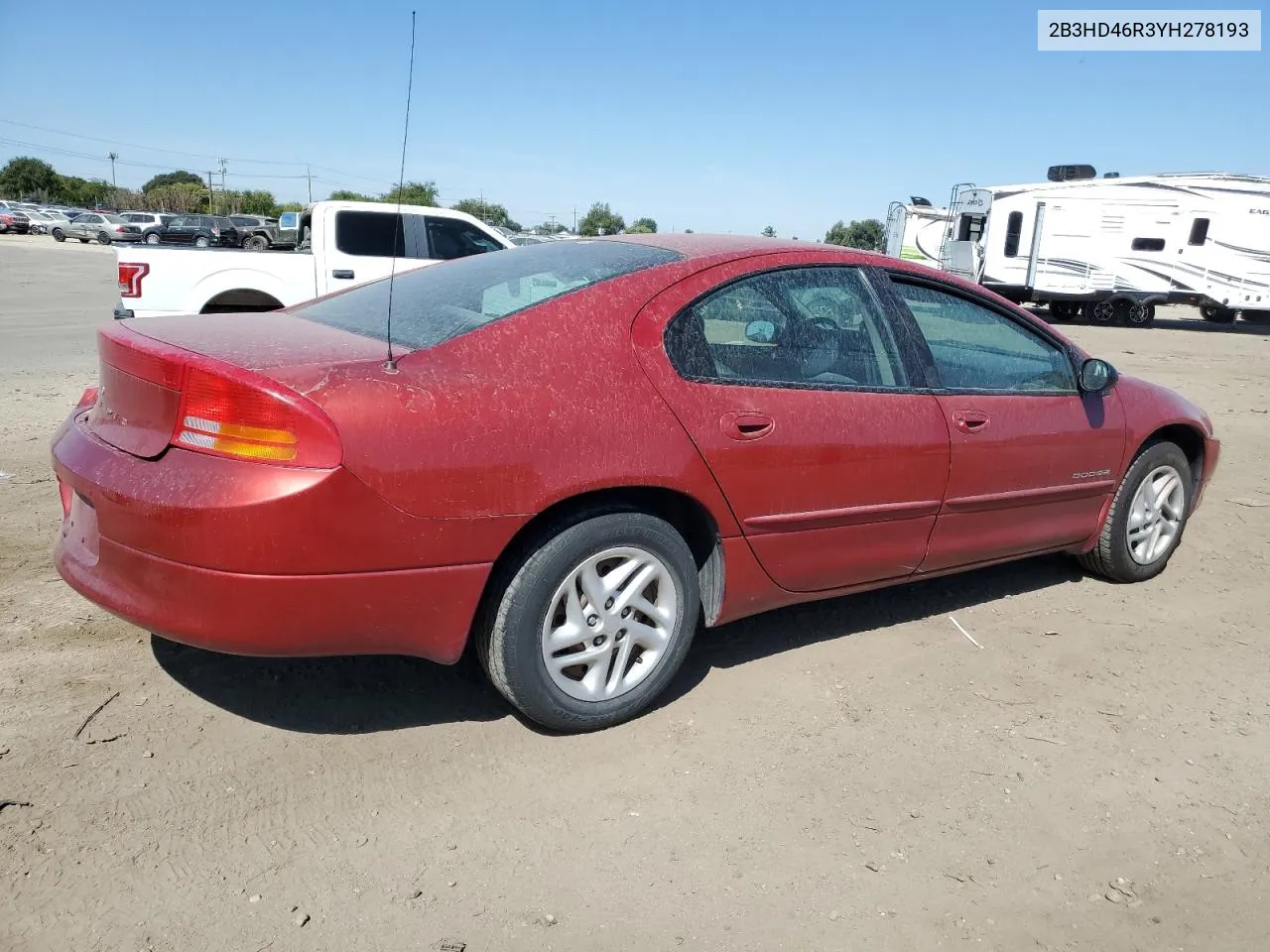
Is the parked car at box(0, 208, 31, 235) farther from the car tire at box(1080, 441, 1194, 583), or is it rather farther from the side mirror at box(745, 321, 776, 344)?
the car tire at box(1080, 441, 1194, 583)

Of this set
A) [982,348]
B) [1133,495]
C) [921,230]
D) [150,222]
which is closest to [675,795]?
[982,348]

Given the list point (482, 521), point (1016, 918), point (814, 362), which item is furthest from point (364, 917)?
point (814, 362)

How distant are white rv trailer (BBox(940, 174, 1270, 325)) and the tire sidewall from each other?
781 inches

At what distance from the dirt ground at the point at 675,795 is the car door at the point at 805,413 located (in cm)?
52

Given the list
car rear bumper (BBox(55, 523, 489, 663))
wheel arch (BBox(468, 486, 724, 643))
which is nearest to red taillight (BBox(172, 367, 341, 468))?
car rear bumper (BBox(55, 523, 489, 663))

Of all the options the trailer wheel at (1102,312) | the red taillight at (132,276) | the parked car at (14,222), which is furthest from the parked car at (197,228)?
the red taillight at (132,276)

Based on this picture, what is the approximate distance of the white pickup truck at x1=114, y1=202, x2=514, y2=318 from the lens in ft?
26.8

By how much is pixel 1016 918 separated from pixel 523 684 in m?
Answer: 1.40

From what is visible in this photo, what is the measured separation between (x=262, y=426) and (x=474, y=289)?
1066 millimetres

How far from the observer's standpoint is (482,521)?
2658 mm

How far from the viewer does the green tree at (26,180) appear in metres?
88.2

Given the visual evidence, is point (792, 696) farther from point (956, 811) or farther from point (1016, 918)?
point (1016, 918)

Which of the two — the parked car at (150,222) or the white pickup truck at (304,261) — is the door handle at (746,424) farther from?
the parked car at (150,222)

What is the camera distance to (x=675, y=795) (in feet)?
9.09
